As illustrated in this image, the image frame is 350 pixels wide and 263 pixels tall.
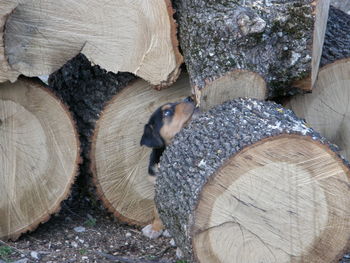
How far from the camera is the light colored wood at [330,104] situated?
4.85 m

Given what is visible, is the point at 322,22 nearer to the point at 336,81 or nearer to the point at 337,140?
the point at 336,81

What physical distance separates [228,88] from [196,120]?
1.14ft

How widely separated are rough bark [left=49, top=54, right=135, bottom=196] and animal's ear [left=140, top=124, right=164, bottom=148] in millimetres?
362

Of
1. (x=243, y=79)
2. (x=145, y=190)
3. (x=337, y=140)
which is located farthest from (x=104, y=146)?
(x=337, y=140)

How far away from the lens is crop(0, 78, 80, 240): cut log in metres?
4.40

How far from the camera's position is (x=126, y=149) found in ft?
15.6

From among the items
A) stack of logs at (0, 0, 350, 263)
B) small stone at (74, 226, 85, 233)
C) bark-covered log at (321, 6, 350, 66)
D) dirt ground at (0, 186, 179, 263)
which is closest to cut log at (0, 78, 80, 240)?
stack of logs at (0, 0, 350, 263)

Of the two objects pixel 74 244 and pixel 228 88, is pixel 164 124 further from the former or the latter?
pixel 74 244

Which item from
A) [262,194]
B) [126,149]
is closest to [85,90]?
[126,149]

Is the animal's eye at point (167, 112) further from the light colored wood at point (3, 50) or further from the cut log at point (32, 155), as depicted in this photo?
the light colored wood at point (3, 50)

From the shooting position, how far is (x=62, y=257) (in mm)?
4375

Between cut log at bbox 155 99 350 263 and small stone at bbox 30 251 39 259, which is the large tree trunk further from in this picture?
small stone at bbox 30 251 39 259

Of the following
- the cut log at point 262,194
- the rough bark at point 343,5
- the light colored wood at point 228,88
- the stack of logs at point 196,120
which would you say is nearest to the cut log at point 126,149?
the stack of logs at point 196,120

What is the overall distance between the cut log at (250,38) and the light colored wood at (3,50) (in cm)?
113
